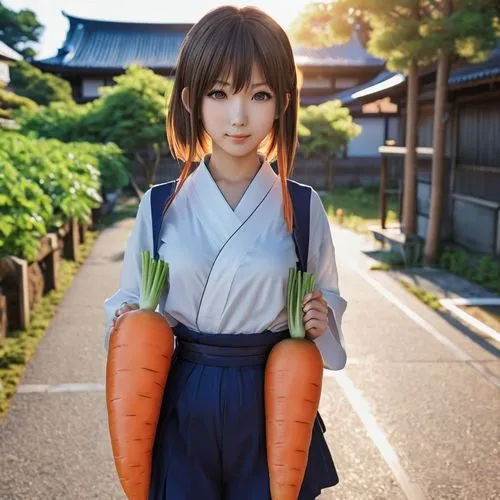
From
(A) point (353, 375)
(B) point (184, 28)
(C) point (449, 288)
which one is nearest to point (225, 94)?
(A) point (353, 375)

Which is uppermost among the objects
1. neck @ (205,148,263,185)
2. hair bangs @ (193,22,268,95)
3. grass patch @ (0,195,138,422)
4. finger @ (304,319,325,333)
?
hair bangs @ (193,22,268,95)

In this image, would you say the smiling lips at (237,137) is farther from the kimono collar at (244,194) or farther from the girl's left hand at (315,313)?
the girl's left hand at (315,313)

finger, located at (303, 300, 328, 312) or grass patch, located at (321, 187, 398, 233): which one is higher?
finger, located at (303, 300, 328, 312)

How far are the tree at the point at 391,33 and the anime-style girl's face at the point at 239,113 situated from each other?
7789 millimetres

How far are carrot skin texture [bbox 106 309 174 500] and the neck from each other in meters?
0.50

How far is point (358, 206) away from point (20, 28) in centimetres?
2903

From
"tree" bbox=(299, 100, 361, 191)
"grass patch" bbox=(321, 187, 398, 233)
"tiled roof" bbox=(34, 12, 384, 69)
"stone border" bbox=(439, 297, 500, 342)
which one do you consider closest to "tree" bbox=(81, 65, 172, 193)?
"grass patch" bbox=(321, 187, 398, 233)

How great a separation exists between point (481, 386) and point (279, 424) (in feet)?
12.5

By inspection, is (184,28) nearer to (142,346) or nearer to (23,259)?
(23,259)

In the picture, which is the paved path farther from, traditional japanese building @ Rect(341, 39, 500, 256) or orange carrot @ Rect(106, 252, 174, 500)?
traditional japanese building @ Rect(341, 39, 500, 256)

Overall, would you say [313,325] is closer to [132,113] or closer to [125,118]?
[132,113]

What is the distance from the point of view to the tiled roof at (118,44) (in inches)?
1217

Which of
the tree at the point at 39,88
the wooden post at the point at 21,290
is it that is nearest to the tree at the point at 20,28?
the tree at the point at 39,88

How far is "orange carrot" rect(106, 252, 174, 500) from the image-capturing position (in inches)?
81.3
